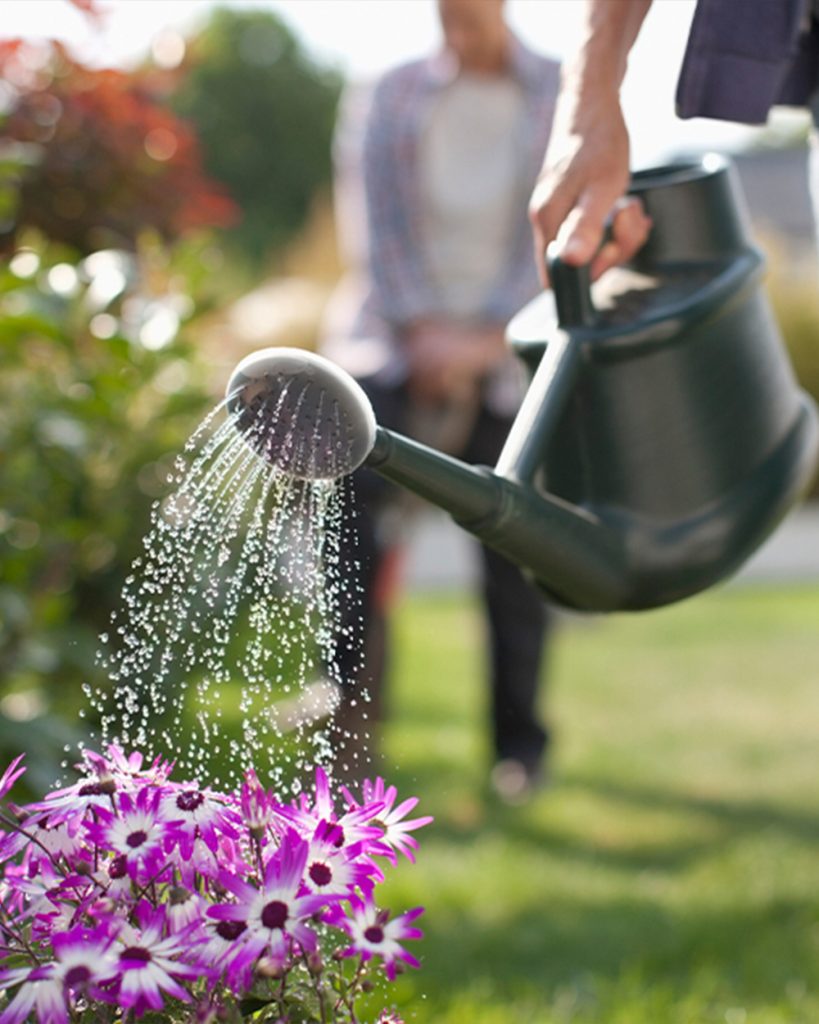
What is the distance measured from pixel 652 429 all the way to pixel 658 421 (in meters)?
0.01

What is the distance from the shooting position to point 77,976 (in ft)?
3.02

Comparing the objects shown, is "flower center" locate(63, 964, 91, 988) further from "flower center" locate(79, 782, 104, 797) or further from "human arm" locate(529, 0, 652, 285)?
"human arm" locate(529, 0, 652, 285)

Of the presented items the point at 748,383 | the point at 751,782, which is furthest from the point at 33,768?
the point at 751,782

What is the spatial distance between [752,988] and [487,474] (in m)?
1.22

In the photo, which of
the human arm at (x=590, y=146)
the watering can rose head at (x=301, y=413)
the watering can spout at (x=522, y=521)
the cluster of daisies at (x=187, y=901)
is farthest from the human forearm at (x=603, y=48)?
the cluster of daisies at (x=187, y=901)

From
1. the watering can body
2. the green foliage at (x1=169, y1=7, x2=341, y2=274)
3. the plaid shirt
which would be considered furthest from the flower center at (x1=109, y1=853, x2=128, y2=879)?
the green foliage at (x1=169, y1=7, x2=341, y2=274)

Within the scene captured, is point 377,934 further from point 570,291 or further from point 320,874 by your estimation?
point 570,291

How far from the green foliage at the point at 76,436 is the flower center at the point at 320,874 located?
1.30m

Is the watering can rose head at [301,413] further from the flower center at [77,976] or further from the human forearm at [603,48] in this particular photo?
the human forearm at [603,48]

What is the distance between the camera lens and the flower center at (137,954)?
0.93 m

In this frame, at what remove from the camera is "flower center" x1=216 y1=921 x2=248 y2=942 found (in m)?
0.96

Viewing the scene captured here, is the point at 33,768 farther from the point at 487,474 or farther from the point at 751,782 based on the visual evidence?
the point at 751,782

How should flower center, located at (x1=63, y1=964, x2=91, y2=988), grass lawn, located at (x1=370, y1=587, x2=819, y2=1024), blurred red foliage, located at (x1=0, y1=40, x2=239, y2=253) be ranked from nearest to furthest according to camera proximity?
flower center, located at (x1=63, y1=964, x2=91, y2=988), grass lawn, located at (x1=370, y1=587, x2=819, y2=1024), blurred red foliage, located at (x1=0, y1=40, x2=239, y2=253)

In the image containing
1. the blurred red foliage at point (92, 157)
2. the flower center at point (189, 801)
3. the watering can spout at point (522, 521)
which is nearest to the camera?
the flower center at point (189, 801)
